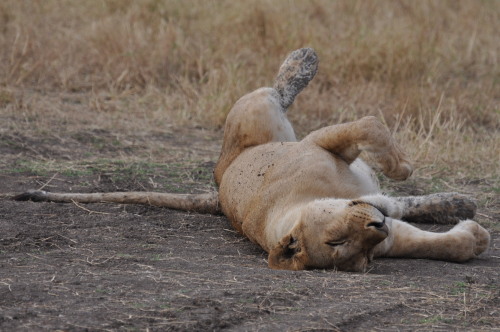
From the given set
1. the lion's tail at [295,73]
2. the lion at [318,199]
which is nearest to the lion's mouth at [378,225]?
the lion at [318,199]

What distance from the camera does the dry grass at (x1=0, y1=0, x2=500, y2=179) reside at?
820cm

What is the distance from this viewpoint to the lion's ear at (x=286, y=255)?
4.30 m

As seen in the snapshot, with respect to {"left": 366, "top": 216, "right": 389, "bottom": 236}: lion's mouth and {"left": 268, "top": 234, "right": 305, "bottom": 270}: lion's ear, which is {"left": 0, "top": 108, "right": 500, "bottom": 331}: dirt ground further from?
{"left": 366, "top": 216, "right": 389, "bottom": 236}: lion's mouth

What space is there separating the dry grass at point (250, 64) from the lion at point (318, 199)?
1.75 m

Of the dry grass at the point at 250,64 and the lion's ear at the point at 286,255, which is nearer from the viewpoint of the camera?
the lion's ear at the point at 286,255

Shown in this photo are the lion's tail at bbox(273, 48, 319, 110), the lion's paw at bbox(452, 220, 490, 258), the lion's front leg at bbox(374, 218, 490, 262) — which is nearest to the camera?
the lion's front leg at bbox(374, 218, 490, 262)

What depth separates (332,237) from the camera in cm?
408

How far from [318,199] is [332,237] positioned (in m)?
0.53

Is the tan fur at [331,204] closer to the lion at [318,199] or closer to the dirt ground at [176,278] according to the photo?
the lion at [318,199]

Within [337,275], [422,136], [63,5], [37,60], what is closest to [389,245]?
[337,275]

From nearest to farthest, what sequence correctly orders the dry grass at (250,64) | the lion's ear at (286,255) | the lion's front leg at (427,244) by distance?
the lion's ear at (286,255) → the lion's front leg at (427,244) → the dry grass at (250,64)

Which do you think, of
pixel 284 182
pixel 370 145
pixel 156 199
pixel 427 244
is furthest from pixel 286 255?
pixel 156 199

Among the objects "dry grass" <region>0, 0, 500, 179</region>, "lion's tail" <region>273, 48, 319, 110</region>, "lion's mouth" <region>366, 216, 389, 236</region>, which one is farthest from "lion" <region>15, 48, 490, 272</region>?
"dry grass" <region>0, 0, 500, 179</region>

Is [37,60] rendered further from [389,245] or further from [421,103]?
[389,245]
